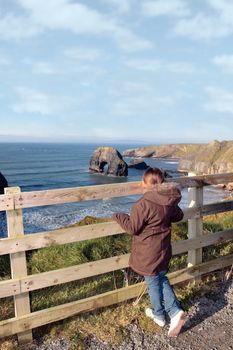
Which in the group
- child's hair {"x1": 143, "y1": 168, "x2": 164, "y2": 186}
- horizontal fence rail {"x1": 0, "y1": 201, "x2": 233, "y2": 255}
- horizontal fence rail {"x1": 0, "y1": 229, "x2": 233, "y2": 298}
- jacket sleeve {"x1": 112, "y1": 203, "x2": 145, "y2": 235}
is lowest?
horizontal fence rail {"x1": 0, "y1": 229, "x2": 233, "y2": 298}

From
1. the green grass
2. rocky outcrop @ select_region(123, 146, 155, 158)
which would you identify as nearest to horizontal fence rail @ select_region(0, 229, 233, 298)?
the green grass

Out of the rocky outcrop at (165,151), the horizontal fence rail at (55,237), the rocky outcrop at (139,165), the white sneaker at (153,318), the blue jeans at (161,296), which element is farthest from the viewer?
the rocky outcrop at (165,151)

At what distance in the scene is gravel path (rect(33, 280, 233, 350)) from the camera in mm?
4105

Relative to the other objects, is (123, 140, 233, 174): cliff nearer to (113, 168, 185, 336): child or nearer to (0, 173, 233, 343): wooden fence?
(0, 173, 233, 343): wooden fence

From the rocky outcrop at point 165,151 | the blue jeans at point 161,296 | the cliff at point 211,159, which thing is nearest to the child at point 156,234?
the blue jeans at point 161,296

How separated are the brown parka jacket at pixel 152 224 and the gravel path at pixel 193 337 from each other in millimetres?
742

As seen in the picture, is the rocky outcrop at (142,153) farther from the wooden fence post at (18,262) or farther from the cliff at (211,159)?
the wooden fence post at (18,262)

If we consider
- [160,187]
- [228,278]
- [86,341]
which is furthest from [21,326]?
[228,278]

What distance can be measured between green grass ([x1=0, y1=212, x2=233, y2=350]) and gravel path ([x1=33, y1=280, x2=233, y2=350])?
0.37ft

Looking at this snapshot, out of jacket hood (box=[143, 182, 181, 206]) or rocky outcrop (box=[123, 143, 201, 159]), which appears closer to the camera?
jacket hood (box=[143, 182, 181, 206])

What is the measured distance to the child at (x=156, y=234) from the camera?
13.4ft

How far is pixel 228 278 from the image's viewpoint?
5.93 metres

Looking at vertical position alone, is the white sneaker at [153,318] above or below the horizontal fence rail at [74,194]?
below

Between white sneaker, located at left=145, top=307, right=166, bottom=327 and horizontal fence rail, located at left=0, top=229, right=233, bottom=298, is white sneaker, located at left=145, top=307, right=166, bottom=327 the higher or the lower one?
the lower one
